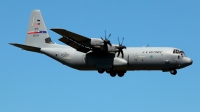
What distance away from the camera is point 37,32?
168ft

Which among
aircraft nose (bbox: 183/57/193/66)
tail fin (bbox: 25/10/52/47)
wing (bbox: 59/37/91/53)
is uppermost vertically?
tail fin (bbox: 25/10/52/47)

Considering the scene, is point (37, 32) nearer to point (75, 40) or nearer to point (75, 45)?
point (75, 45)

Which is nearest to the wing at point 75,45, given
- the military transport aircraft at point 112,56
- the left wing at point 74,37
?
the military transport aircraft at point 112,56

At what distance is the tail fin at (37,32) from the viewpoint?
167ft

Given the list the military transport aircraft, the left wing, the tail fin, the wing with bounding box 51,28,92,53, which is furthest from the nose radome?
the tail fin

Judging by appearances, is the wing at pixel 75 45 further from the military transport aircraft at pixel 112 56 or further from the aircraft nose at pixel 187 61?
the aircraft nose at pixel 187 61

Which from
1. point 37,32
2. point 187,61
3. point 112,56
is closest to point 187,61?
point 187,61

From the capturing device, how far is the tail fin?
51.0 meters

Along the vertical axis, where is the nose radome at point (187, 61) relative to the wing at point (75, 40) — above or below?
below

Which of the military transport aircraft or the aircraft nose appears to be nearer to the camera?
the military transport aircraft

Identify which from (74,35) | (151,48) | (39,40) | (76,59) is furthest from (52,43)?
(151,48)

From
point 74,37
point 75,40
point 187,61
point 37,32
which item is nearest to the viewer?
point 74,37

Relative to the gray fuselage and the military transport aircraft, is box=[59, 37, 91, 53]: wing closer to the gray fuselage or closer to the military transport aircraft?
the military transport aircraft

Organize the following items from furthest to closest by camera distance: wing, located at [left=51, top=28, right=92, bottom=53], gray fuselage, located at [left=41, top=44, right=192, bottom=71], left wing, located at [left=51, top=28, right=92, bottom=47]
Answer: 1. gray fuselage, located at [left=41, top=44, right=192, bottom=71]
2. wing, located at [left=51, top=28, right=92, bottom=53]
3. left wing, located at [left=51, top=28, right=92, bottom=47]
